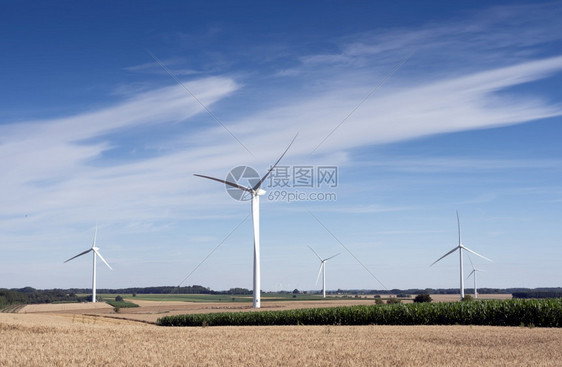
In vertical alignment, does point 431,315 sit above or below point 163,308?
above

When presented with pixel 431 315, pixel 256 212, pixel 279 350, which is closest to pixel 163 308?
pixel 256 212

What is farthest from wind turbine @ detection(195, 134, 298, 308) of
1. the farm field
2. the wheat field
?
the wheat field

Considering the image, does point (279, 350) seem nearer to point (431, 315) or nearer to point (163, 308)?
point (431, 315)

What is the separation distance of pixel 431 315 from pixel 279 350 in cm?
2807

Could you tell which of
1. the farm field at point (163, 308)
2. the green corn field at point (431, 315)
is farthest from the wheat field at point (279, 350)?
the farm field at point (163, 308)

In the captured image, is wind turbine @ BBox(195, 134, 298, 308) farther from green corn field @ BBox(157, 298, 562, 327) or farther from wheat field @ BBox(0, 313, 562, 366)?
wheat field @ BBox(0, 313, 562, 366)


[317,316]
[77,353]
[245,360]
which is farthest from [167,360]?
[317,316]

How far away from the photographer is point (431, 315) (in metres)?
48.9

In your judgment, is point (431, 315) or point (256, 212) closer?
point (431, 315)

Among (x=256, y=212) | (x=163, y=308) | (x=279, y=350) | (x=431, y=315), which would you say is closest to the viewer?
(x=279, y=350)

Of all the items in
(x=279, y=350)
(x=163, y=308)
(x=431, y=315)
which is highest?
(x=279, y=350)

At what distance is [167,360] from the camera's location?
68.8 ft

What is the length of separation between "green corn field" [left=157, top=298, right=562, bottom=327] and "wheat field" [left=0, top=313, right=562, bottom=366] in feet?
40.4

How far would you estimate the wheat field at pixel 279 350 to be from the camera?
20938 millimetres
